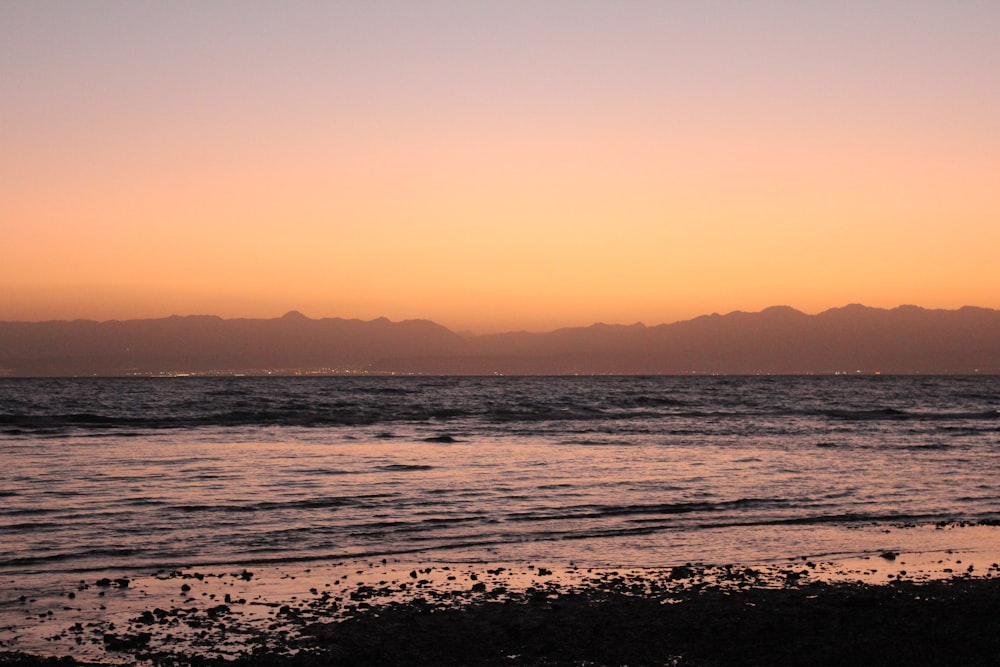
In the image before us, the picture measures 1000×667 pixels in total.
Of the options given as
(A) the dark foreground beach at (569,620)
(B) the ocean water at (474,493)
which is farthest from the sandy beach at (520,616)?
(B) the ocean water at (474,493)

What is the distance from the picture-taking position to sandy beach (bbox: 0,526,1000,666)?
9.77 meters

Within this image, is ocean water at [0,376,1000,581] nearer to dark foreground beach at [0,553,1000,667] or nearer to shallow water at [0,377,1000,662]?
shallow water at [0,377,1000,662]

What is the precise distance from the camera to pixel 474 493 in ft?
74.3

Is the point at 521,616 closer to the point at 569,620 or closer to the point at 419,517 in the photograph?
the point at 569,620

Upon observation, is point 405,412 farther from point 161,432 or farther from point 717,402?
point 717,402

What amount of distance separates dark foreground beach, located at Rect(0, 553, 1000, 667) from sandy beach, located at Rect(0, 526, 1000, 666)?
3cm

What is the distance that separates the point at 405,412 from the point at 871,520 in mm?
Answer: 51076

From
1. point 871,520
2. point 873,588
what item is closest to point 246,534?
point 873,588

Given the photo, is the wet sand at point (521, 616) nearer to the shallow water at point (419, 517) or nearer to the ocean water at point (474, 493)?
the shallow water at point (419, 517)

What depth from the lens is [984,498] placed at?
72.9 feet

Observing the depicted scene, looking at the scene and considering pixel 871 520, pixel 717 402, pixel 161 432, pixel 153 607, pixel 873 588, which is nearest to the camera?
pixel 153 607

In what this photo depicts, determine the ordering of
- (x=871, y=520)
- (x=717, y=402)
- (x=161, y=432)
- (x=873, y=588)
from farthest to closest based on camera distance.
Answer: (x=717, y=402)
(x=161, y=432)
(x=871, y=520)
(x=873, y=588)

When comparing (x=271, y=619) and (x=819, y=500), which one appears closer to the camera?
(x=271, y=619)

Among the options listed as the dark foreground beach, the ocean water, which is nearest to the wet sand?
the dark foreground beach
